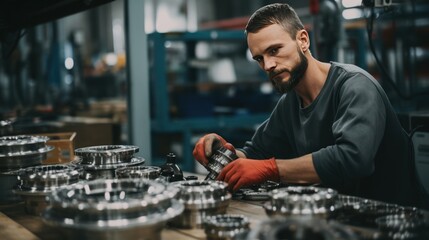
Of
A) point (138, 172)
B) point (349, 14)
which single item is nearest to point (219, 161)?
point (138, 172)

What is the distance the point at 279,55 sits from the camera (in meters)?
2.18

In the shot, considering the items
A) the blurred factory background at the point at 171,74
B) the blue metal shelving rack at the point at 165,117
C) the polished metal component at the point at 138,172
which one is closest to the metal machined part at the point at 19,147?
the polished metal component at the point at 138,172

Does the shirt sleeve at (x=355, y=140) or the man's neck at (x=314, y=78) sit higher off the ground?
the man's neck at (x=314, y=78)

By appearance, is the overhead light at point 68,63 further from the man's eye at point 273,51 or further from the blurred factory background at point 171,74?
the man's eye at point 273,51

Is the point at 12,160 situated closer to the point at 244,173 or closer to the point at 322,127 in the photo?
the point at 244,173

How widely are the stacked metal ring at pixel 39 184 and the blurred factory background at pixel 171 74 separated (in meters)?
0.85

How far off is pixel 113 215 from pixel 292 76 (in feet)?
4.03

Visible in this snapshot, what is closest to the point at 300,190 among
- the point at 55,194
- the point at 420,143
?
the point at 55,194

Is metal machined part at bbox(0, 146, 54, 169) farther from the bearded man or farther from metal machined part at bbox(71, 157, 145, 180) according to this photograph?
the bearded man

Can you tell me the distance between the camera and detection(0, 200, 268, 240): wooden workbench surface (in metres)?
1.46

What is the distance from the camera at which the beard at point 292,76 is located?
223 centimetres

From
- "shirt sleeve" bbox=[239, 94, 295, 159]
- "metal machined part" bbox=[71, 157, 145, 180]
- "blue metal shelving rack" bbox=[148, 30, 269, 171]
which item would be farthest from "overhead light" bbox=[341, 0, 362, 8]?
"metal machined part" bbox=[71, 157, 145, 180]

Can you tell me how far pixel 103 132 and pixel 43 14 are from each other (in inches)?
51.2

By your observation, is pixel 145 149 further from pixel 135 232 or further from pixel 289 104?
pixel 135 232
